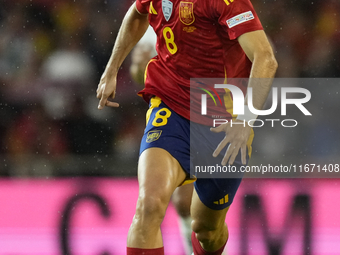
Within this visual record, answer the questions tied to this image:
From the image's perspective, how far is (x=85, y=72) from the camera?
5.43m

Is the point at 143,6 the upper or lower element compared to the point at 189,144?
upper

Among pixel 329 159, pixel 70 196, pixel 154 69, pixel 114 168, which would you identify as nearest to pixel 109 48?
pixel 114 168

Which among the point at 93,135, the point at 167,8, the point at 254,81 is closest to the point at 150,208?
the point at 254,81

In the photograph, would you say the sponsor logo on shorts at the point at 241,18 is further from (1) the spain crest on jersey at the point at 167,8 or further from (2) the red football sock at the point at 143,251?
(2) the red football sock at the point at 143,251

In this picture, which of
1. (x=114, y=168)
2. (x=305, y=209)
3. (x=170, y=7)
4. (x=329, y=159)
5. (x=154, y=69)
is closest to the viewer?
(x=170, y=7)

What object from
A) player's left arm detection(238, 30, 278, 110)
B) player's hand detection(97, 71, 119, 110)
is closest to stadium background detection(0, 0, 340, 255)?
player's hand detection(97, 71, 119, 110)

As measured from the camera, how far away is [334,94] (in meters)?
5.15

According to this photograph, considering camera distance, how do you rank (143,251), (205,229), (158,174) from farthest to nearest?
Result: (205,229) → (158,174) → (143,251)

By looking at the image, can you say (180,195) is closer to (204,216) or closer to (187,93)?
(204,216)

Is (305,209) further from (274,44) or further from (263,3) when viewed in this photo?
(263,3)

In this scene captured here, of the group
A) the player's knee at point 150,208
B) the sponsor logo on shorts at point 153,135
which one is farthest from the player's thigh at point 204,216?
the player's knee at point 150,208

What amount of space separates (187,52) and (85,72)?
336cm

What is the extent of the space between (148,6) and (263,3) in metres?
3.50

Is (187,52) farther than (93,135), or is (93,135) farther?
(93,135)
